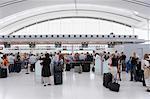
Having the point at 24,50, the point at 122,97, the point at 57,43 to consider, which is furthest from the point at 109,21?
the point at 122,97

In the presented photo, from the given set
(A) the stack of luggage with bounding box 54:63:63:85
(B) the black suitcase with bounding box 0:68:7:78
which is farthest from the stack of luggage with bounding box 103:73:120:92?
(B) the black suitcase with bounding box 0:68:7:78

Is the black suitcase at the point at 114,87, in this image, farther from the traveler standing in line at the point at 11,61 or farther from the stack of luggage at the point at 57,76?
the traveler standing in line at the point at 11,61

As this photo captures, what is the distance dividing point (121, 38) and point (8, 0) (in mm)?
13533

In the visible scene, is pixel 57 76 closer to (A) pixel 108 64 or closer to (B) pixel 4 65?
(A) pixel 108 64

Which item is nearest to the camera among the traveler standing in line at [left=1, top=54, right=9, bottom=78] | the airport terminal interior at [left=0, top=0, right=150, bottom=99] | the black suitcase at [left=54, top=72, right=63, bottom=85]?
the airport terminal interior at [left=0, top=0, right=150, bottom=99]

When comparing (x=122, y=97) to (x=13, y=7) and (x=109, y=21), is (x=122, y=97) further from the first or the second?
(x=109, y=21)

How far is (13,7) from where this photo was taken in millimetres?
27828

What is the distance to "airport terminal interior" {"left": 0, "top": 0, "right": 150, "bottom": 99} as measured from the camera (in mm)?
12164

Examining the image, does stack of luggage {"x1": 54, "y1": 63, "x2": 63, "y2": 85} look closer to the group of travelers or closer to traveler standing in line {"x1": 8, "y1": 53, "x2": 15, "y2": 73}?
the group of travelers

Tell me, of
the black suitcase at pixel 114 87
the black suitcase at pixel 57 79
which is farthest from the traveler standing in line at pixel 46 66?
the black suitcase at pixel 114 87

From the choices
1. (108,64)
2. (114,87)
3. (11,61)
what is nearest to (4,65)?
(11,61)

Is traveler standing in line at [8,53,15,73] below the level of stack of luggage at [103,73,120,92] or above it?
above

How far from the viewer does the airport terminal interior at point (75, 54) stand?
39.9 feet

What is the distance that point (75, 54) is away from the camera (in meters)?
25.1
